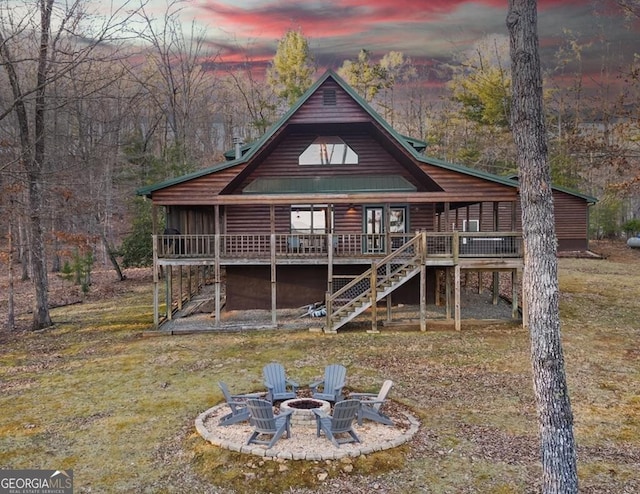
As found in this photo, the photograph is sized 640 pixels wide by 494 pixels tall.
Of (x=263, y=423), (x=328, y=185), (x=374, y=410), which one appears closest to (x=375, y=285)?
(x=328, y=185)

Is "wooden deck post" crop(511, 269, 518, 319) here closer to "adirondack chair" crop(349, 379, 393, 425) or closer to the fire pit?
"adirondack chair" crop(349, 379, 393, 425)

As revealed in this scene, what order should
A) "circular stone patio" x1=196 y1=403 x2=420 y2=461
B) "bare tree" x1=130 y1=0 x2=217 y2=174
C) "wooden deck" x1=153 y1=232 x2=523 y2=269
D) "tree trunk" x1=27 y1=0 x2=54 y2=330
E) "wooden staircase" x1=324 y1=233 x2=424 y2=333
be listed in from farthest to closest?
"bare tree" x1=130 y1=0 x2=217 y2=174, "wooden deck" x1=153 y1=232 x2=523 y2=269, "tree trunk" x1=27 y1=0 x2=54 y2=330, "wooden staircase" x1=324 y1=233 x2=424 y2=333, "circular stone patio" x1=196 y1=403 x2=420 y2=461

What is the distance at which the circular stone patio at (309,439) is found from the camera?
841 centimetres

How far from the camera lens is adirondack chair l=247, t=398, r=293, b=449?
8758 mm

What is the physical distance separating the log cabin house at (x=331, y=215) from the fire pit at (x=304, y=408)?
8251mm

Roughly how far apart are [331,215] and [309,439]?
11542mm

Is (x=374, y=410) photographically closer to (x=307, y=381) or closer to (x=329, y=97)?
(x=307, y=381)

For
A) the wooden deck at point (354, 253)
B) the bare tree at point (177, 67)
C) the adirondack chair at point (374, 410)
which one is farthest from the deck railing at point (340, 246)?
the bare tree at point (177, 67)

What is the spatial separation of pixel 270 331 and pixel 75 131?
1367 inches

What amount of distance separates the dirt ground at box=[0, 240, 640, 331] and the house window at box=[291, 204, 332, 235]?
39.8ft

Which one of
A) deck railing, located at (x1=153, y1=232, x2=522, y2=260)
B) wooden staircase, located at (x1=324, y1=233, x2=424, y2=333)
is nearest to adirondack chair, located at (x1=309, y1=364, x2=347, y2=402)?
wooden staircase, located at (x1=324, y1=233, x2=424, y2=333)

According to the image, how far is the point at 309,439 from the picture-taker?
9047 mm

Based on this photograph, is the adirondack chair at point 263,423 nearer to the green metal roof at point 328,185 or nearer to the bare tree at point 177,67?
the green metal roof at point 328,185

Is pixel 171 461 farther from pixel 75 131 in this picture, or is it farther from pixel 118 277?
pixel 75 131
